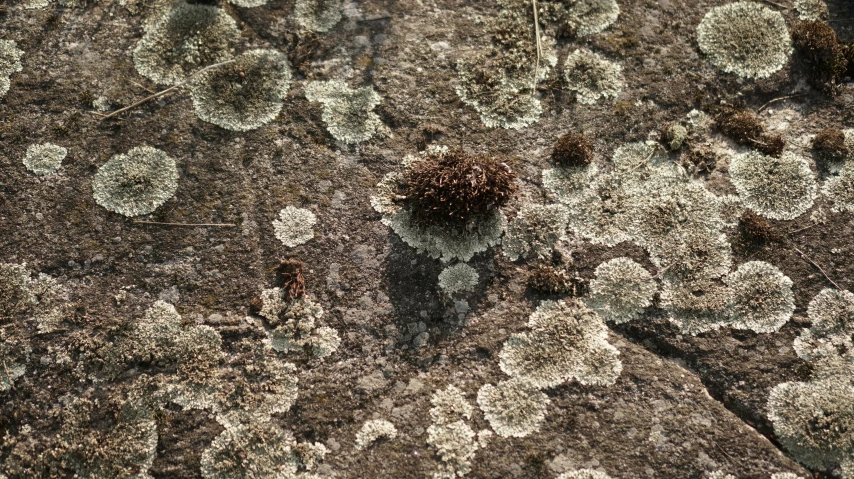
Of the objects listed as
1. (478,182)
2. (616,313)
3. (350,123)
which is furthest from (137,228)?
(616,313)

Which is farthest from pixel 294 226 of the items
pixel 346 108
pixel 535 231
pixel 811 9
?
pixel 811 9

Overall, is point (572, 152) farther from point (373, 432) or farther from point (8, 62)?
point (8, 62)

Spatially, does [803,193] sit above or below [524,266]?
above

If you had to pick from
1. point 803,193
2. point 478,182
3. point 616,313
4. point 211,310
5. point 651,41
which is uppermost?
point 651,41

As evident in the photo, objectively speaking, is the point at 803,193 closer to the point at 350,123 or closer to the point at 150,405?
the point at 350,123

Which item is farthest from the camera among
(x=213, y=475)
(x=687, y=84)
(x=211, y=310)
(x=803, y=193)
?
(x=687, y=84)

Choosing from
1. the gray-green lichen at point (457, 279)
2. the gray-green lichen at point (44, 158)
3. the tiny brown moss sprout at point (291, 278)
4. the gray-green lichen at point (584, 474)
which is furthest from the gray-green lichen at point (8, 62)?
the gray-green lichen at point (584, 474)
